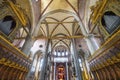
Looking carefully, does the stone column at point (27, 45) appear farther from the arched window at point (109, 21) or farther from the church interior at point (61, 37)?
the arched window at point (109, 21)

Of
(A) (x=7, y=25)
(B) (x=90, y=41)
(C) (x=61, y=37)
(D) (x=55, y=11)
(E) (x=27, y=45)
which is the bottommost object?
(E) (x=27, y=45)

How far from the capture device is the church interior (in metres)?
5.24

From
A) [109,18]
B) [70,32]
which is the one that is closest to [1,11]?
[109,18]

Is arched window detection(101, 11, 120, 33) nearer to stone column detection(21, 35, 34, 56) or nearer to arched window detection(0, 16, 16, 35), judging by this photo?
arched window detection(0, 16, 16, 35)

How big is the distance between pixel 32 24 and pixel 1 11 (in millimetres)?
4857

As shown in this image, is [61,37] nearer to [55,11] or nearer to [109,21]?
[55,11]

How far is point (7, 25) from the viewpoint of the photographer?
710 centimetres

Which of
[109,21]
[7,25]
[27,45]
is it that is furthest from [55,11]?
[109,21]

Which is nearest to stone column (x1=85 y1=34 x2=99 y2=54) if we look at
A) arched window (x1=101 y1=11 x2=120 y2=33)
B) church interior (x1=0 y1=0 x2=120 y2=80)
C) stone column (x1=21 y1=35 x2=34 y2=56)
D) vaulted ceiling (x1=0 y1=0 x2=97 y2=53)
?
church interior (x1=0 y1=0 x2=120 y2=80)

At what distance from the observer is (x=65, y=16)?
14469 mm

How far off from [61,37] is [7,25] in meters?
5.46

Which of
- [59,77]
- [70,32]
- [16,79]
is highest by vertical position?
[70,32]

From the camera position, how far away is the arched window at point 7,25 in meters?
6.57

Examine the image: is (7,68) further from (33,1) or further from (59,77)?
(59,77)
